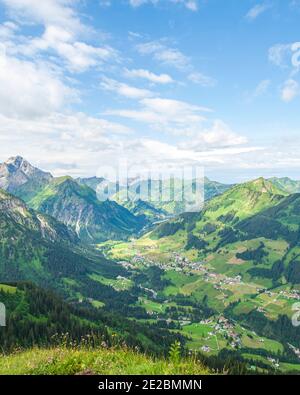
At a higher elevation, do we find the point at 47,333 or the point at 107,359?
the point at 107,359

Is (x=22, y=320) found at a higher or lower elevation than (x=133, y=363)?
lower

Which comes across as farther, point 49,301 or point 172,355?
point 49,301
